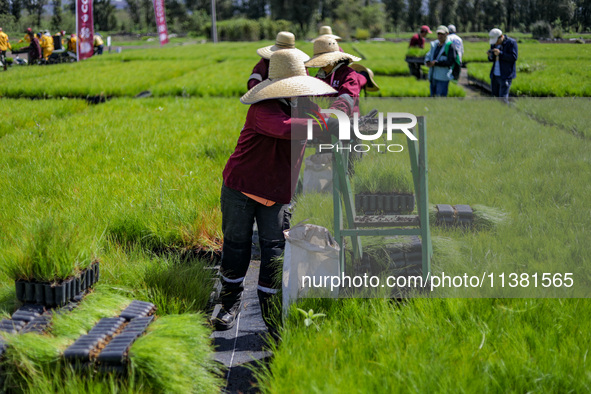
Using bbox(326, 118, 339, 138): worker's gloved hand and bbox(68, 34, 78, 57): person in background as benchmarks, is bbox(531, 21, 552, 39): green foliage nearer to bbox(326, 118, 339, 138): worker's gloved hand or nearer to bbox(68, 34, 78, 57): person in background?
bbox(326, 118, 339, 138): worker's gloved hand

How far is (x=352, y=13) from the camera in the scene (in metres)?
52.5

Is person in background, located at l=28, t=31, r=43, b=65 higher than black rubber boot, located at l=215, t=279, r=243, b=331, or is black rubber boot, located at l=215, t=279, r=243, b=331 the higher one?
person in background, located at l=28, t=31, r=43, b=65

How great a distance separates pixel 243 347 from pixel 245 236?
0.62 metres

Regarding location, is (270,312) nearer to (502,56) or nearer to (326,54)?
(326,54)

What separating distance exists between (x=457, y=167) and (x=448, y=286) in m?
2.84

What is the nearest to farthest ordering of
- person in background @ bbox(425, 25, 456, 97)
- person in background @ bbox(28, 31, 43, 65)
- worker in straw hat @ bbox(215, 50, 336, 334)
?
worker in straw hat @ bbox(215, 50, 336, 334) → person in background @ bbox(425, 25, 456, 97) → person in background @ bbox(28, 31, 43, 65)

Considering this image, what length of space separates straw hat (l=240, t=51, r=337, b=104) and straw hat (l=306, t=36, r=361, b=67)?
156cm

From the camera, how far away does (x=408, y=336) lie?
2.69 meters

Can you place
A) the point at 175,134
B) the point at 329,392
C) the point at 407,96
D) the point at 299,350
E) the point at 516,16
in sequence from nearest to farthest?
the point at 329,392, the point at 299,350, the point at 175,134, the point at 516,16, the point at 407,96

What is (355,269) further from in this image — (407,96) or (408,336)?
(407,96)

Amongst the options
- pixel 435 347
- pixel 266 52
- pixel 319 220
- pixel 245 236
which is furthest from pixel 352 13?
pixel 435 347

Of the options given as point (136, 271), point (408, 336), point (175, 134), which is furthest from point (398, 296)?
point (175, 134)

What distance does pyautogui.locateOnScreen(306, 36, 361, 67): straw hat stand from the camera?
4.75 m

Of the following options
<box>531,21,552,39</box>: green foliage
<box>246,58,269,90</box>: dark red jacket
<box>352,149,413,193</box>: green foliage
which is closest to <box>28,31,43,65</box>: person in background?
<box>531,21,552,39</box>: green foliage
